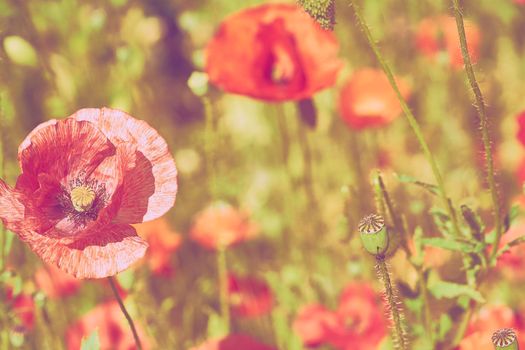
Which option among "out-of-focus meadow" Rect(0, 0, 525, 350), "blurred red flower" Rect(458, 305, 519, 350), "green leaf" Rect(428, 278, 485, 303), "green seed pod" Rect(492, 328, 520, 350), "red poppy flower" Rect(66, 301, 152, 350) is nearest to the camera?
"green seed pod" Rect(492, 328, 520, 350)

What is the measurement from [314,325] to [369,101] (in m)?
0.69

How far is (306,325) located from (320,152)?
0.87 m

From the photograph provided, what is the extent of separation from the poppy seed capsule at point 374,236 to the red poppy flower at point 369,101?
855 mm

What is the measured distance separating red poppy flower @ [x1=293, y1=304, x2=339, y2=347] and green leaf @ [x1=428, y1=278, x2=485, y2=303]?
0.78ft

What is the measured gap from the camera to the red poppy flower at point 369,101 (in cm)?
165

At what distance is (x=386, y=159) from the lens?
1.81m

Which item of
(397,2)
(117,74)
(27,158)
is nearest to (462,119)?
(397,2)

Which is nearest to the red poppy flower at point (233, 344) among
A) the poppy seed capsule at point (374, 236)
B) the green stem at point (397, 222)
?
the green stem at point (397, 222)

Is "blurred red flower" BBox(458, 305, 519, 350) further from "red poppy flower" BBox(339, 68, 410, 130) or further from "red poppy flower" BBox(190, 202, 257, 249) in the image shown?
"red poppy flower" BBox(339, 68, 410, 130)

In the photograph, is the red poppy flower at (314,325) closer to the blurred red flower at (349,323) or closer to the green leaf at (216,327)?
the blurred red flower at (349,323)

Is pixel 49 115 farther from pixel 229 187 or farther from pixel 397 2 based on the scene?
pixel 397 2

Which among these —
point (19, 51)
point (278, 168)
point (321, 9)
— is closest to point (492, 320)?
point (321, 9)

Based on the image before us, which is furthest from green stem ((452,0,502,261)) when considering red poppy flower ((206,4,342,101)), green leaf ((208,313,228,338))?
green leaf ((208,313,228,338))

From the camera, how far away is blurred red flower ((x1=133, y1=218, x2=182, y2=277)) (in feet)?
4.56
